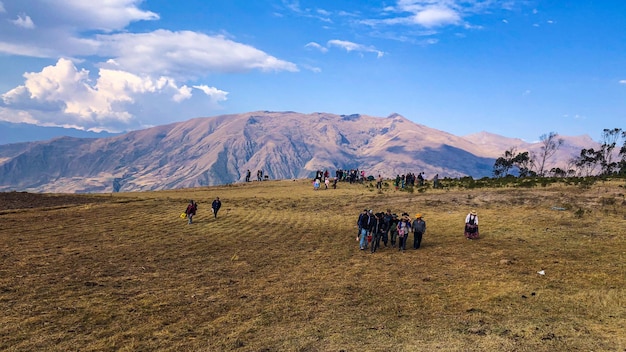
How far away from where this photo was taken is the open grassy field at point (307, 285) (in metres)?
11.1

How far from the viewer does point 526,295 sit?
1441 centimetres

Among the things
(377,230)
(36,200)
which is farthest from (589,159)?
(36,200)

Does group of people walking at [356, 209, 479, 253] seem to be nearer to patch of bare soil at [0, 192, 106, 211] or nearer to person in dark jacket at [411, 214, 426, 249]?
person in dark jacket at [411, 214, 426, 249]

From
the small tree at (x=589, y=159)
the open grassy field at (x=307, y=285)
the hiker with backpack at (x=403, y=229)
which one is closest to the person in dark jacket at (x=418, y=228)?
the hiker with backpack at (x=403, y=229)

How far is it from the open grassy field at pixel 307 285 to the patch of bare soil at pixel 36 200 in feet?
20.4

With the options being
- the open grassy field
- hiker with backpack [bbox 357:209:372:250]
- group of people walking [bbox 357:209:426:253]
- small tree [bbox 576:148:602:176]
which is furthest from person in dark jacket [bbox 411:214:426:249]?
small tree [bbox 576:148:602:176]

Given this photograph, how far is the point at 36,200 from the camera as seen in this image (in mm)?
40375

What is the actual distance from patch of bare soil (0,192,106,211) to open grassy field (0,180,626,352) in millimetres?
6206

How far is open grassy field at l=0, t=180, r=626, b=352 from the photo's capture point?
11148mm

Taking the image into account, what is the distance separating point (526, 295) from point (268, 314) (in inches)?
371

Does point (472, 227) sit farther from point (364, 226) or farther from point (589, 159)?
point (589, 159)

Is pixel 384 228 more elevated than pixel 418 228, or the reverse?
pixel 418 228

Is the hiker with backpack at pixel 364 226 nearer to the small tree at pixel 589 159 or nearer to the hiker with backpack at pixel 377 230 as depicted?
the hiker with backpack at pixel 377 230

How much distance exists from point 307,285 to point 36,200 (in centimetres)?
3713
